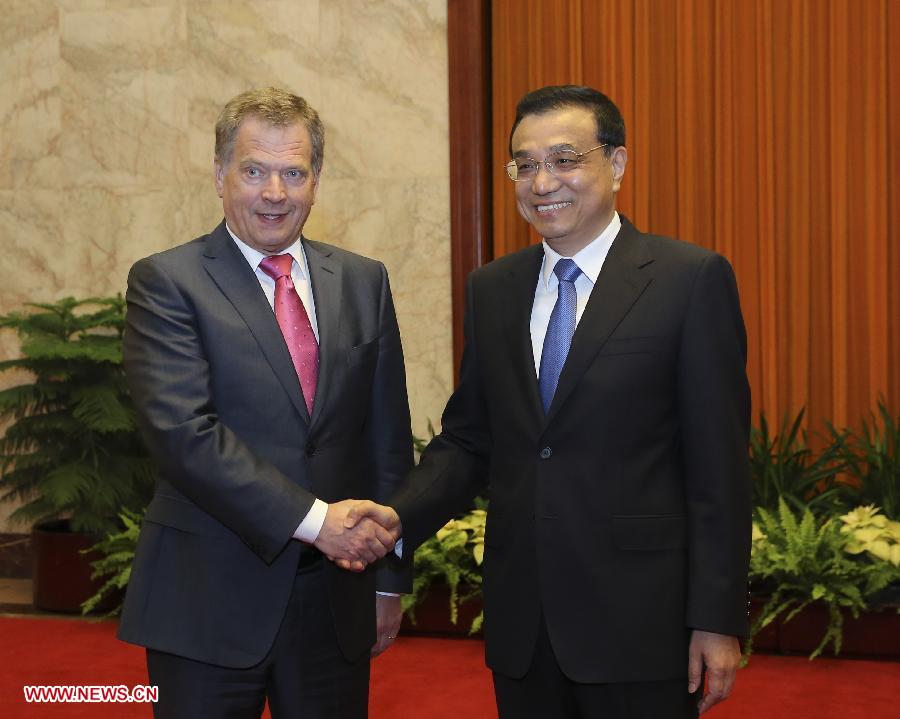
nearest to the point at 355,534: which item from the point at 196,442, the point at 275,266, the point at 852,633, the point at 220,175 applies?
the point at 196,442

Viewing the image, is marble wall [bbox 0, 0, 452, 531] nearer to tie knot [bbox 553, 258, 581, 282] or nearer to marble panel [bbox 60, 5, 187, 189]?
marble panel [bbox 60, 5, 187, 189]

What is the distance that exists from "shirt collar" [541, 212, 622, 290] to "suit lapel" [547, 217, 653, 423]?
1.3 inches

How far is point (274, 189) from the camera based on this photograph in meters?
2.36

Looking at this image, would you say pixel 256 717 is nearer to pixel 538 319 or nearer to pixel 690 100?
pixel 538 319

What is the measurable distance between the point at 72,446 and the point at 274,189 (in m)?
3.58

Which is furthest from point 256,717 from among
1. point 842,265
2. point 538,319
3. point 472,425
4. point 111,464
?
point 842,265

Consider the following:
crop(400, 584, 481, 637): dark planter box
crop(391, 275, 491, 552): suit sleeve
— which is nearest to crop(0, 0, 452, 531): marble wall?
crop(400, 584, 481, 637): dark planter box

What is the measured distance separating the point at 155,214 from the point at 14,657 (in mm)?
2650

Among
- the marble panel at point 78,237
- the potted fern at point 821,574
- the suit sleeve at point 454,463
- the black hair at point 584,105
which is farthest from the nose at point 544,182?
the marble panel at point 78,237

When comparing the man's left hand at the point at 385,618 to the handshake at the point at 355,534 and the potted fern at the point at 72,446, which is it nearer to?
the handshake at the point at 355,534

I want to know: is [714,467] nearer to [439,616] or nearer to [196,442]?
[196,442]

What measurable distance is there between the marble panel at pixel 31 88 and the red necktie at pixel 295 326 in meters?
4.59

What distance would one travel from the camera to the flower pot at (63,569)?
17.8 ft

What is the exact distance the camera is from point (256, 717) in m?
2.31
